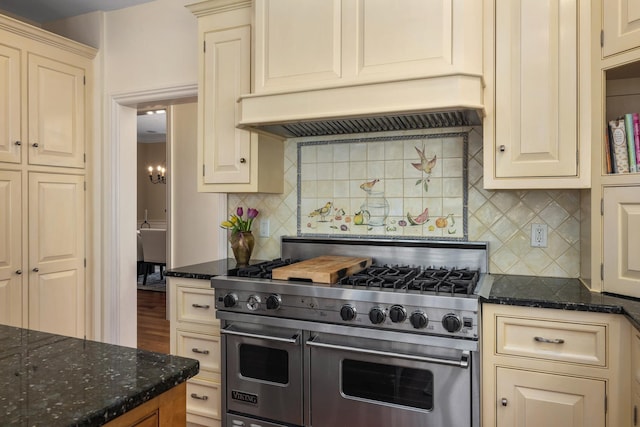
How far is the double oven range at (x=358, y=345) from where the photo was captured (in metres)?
1.72

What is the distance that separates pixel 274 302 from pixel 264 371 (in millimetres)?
349

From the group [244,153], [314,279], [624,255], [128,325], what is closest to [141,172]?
[128,325]

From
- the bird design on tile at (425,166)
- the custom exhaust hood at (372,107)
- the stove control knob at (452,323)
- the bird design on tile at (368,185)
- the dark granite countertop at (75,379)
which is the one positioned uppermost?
the custom exhaust hood at (372,107)

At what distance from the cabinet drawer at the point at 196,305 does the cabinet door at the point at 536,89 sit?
5.04ft

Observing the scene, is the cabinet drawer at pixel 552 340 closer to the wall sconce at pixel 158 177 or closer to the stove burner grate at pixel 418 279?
the stove burner grate at pixel 418 279

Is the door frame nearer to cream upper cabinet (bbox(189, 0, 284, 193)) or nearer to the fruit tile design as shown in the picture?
cream upper cabinet (bbox(189, 0, 284, 193))

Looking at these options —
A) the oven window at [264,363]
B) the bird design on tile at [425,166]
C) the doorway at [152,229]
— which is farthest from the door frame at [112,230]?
the bird design on tile at [425,166]

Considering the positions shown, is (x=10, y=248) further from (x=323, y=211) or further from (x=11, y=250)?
(x=323, y=211)

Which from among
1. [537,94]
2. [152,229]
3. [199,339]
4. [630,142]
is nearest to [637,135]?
[630,142]

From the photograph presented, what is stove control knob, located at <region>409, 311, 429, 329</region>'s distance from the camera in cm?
173

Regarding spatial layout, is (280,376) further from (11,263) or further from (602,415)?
(11,263)

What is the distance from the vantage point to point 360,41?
6.81ft

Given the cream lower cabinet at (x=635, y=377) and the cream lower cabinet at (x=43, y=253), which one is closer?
the cream lower cabinet at (x=635, y=377)

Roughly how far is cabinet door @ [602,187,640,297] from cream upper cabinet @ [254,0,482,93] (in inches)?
30.8
